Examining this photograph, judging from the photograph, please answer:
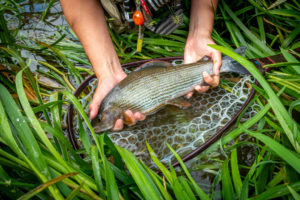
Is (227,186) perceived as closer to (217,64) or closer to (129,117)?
(129,117)

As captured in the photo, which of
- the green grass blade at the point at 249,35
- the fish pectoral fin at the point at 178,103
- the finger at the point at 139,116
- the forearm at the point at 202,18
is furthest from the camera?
the green grass blade at the point at 249,35

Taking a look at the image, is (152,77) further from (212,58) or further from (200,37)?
(200,37)

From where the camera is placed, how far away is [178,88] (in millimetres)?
2283

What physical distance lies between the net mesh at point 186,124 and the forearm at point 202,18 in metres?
0.66

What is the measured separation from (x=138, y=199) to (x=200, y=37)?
183 centimetres

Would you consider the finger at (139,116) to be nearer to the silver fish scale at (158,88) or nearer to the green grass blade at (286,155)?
the silver fish scale at (158,88)

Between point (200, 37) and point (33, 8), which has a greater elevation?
point (33, 8)

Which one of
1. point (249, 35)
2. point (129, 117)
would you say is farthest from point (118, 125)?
point (249, 35)

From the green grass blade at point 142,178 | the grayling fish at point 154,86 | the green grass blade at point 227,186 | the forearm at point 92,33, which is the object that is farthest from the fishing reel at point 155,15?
the green grass blade at point 227,186

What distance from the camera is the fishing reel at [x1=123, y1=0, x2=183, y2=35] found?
2627 millimetres

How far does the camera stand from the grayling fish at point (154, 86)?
2.11 meters

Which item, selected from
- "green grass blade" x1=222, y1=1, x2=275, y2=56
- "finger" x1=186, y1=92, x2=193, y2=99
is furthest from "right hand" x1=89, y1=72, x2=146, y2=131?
"green grass blade" x1=222, y1=1, x2=275, y2=56

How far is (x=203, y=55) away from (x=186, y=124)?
82 cm

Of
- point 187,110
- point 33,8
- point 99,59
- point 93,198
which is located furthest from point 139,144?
point 33,8
